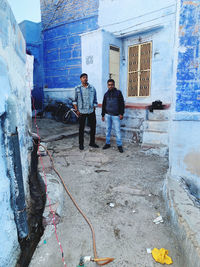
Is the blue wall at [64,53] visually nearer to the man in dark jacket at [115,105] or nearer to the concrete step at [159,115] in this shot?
the man in dark jacket at [115,105]

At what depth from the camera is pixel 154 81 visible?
6.68 m

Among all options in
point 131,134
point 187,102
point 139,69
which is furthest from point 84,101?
point 139,69

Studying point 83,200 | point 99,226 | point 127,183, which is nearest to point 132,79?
point 127,183

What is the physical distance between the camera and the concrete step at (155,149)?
477 centimetres

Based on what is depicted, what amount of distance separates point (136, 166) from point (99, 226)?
2036 mm

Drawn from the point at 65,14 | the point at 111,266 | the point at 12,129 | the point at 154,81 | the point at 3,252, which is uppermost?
the point at 65,14

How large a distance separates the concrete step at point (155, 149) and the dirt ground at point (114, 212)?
0.76 ft

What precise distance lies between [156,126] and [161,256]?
367 cm

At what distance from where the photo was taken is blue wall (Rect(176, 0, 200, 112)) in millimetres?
2729

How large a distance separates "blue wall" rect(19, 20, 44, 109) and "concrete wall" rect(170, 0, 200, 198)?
9.30 meters

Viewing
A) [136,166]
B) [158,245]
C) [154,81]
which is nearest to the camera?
[158,245]

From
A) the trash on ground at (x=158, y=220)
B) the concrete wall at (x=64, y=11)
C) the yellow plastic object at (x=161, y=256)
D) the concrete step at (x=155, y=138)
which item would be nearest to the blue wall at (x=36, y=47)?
the concrete wall at (x=64, y=11)

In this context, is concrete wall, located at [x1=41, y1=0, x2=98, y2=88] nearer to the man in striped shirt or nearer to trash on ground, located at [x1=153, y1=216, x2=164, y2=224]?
the man in striped shirt

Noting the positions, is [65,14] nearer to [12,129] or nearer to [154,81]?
[154,81]
